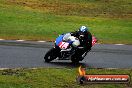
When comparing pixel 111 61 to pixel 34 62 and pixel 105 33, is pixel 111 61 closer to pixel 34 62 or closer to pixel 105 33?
pixel 34 62

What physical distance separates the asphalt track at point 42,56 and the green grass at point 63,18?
2640mm

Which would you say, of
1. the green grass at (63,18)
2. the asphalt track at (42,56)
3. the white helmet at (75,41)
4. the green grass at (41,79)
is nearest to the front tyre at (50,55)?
the asphalt track at (42,56)

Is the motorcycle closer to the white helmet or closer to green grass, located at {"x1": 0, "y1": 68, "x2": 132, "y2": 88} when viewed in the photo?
the white helmet

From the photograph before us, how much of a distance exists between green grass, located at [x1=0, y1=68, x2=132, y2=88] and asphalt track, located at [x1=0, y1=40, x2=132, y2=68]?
1.44 metres

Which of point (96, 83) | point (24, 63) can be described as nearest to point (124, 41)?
point (24, 63)

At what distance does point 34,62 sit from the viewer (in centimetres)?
1828

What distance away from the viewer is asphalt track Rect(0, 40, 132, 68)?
18.0 m

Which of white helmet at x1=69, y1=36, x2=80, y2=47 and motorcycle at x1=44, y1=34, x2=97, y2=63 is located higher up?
white helmet at x1=69, y1=36, x2=80, y2=47

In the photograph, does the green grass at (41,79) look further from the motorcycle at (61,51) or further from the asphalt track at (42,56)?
the motorcycle at (61,51)

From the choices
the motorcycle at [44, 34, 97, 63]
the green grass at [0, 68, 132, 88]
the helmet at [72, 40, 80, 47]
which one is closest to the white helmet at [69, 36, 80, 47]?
the helmet at [72, 40, 80, 47]

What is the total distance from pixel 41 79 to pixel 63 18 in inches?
802

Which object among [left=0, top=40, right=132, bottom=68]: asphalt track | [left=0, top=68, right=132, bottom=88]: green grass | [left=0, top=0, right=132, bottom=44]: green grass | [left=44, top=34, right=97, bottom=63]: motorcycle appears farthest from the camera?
[left=0, top=0, right=132, bottom=44]: green grass

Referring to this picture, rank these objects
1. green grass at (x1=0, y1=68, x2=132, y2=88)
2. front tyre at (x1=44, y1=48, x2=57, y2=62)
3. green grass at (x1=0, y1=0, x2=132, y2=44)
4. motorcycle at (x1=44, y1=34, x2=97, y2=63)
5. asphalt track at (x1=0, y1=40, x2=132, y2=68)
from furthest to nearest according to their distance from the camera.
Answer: green grass at (x1=0, y1=0, x2=132, y2=44) < front tyre at (x1=44, y1=48, x2=57, y2=62) < motorcycle at (x1=44, y1=34, x2=97, y2=63) < asphalt track at (x1=0, y1=40, x2=132, y2=68) < green grass at (x1=0, y1=68, x2=132, y2=88)

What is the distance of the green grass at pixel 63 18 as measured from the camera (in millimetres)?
28312
